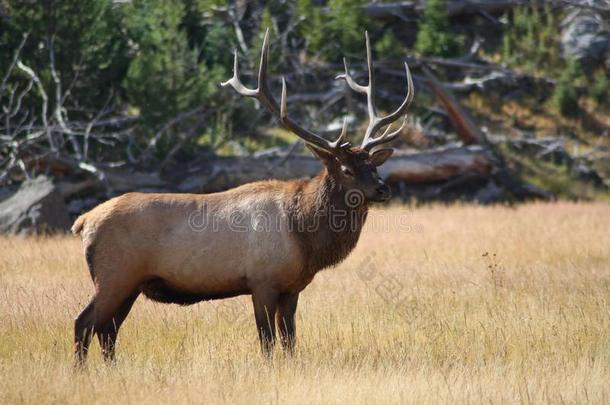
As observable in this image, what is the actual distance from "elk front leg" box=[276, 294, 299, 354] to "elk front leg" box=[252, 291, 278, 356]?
5.2 inches

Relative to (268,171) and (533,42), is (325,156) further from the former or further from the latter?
(533,42)

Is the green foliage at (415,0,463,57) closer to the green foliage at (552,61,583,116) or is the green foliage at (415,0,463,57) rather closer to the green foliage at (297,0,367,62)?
the green foliage at (297,0,367,62)

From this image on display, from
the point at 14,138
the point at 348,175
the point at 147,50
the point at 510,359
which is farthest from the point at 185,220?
the point at 147,50

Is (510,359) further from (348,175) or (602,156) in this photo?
(602,156)

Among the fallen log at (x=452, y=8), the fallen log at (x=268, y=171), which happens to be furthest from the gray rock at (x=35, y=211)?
the fallen log at (x=452, y=8)

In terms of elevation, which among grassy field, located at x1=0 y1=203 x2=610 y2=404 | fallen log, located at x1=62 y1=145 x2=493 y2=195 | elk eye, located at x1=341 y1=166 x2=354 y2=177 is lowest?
fallen log, located at x1=62 y1=145 x2=493 y2=195

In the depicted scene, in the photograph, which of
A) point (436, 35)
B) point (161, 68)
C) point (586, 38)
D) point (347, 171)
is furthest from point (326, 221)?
point (586, 38)

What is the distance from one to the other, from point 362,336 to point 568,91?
58.3 ft

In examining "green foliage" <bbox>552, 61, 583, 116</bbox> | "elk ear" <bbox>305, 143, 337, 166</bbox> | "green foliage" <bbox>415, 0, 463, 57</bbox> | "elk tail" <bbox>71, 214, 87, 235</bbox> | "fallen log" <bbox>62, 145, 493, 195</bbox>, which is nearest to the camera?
"elk tail" <bbox>71, 214, 87, 235</bbox>

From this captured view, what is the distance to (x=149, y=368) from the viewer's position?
20.6 ft

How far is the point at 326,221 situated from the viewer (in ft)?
23.7

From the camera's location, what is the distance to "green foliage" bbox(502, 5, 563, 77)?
2467cm

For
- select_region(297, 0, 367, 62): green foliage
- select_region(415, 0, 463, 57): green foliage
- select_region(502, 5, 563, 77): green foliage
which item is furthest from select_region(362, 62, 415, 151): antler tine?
select_region(502, 5, 563, 77): green foliage

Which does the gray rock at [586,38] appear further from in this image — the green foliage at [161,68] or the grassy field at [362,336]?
the grassy field at [362,336]
